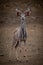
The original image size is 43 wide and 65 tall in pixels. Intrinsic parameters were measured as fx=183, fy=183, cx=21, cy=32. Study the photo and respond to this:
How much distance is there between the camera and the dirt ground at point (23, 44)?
15.5 ft

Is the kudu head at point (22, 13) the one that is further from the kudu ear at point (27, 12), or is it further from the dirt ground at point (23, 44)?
the dirt ground at point (23, 44)

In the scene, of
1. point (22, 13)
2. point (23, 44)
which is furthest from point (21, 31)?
point (22, 13)

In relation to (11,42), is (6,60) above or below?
below

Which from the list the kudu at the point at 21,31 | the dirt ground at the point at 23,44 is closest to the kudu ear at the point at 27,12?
the kudu at the point at 21,31

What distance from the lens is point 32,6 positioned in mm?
4809

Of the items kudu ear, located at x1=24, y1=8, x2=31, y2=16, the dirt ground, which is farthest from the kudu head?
the dirt ground

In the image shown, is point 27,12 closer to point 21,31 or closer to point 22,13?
point 22,13

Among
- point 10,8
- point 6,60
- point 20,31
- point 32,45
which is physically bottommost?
point 6,60

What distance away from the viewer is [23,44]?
4742mm

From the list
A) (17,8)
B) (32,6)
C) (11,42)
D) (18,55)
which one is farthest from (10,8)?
(18,55)

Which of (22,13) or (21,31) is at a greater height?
(22,13)

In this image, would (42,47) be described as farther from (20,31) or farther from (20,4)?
(20,4)

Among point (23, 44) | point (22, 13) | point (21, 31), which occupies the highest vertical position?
point (22, 13)

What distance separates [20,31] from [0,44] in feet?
2.02
